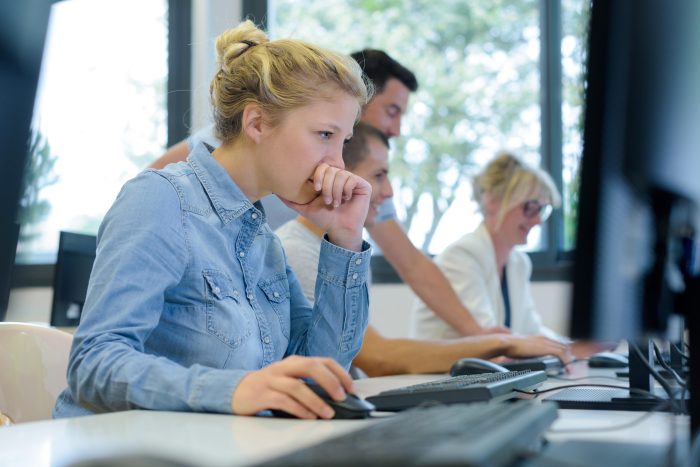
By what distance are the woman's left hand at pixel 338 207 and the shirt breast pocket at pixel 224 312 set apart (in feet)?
0.86

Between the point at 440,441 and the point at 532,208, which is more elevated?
the point at 532,208

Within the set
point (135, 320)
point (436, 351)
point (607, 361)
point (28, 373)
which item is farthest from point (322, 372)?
point (607, 361)

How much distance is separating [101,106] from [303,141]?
302cm

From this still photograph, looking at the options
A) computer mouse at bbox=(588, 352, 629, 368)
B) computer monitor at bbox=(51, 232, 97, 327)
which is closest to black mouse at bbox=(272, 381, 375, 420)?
computer mouse at bbox=(588, 352, 629, 368)

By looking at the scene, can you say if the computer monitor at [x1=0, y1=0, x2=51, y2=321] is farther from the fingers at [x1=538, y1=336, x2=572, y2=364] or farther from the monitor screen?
the fingers at [x1=538, y1=336, x2=572, y2=364]

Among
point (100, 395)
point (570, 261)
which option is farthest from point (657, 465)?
point (100, 395)

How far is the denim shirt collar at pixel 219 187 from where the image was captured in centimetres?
138

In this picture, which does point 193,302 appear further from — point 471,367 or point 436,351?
point 436,351

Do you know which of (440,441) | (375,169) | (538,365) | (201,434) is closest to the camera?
(440,441)

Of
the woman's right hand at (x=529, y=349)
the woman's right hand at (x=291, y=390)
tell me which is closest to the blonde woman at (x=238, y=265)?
the woman's right hand at (x=291, y=390)

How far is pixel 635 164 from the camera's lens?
2.46ft

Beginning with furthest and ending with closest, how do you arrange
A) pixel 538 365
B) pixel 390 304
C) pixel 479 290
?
pixel 390 304 → pixel 479 290 → pixel 538 365

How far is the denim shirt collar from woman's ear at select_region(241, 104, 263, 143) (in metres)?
0.10

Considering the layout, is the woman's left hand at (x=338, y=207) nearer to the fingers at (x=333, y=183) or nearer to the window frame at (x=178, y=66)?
the fingers at (x=333, y=183)
